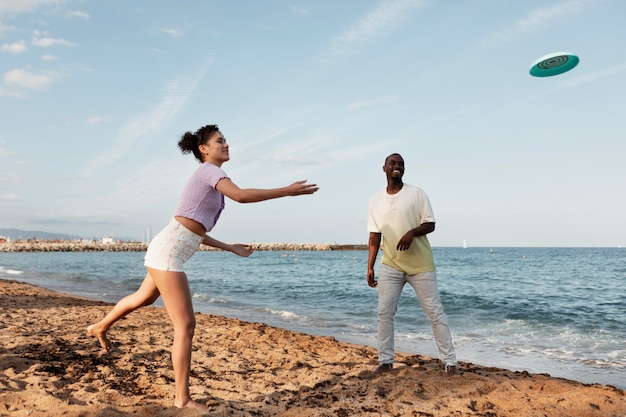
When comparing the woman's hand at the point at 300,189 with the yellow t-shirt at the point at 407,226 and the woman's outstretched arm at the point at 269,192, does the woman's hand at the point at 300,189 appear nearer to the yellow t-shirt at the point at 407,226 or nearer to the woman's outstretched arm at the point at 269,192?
the woman's outstretched arm at the point at 269,192

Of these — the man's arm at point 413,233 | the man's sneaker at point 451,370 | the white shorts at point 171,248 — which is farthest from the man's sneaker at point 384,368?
the white shorts at point 171,248

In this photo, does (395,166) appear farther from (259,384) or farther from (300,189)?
(259,384)

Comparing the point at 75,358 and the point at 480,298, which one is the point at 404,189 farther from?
the point at 480,298

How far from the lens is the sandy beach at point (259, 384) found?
13.1 feet

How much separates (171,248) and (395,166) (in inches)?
104

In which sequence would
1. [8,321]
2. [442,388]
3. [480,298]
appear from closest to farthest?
[442,388] → [8,321] → [480,298]

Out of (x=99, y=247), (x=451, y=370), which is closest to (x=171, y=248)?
(x=451, y=370)

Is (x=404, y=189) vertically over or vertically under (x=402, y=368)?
over

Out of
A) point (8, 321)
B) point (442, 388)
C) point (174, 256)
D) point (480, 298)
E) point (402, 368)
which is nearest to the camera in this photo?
point (174, 256)

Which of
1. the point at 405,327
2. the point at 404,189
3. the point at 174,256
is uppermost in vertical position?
the point at 404,189

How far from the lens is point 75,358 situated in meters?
5.23

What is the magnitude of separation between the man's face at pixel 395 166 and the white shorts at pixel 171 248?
94.1 inches

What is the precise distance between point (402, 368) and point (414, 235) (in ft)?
5.39

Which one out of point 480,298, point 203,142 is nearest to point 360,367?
point 203,142
